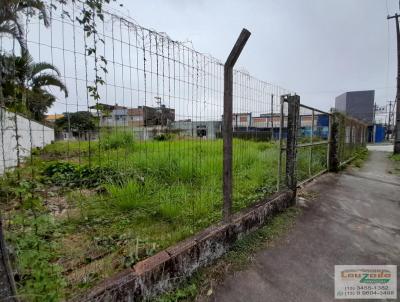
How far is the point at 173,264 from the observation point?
2.00m

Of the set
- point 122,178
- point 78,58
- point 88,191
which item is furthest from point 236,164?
point 78,58

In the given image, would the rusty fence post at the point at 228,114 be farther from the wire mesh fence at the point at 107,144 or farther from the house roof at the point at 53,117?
the house roof at the point at 53,117

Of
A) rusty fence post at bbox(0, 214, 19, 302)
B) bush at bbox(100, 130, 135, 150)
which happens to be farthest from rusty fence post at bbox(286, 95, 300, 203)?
rusty fence post at bbox(0, 214, 19, 302)

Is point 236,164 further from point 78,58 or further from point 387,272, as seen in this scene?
point 78,58

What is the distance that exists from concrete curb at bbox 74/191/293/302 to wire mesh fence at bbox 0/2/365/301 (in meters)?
0.17

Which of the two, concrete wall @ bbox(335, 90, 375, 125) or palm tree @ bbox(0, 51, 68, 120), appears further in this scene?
concrete wall @ bbox(335, 90, 375, 125)

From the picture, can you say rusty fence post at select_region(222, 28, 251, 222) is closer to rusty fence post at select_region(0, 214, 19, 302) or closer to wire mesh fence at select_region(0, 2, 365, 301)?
wire mesh fence at select_region(0, 2, 365, 301)

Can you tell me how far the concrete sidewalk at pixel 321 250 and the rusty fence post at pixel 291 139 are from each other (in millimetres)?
571

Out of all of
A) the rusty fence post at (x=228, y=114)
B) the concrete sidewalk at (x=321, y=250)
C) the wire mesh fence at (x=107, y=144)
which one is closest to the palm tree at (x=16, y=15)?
the wire mesh fence at (x=107, y=144)
